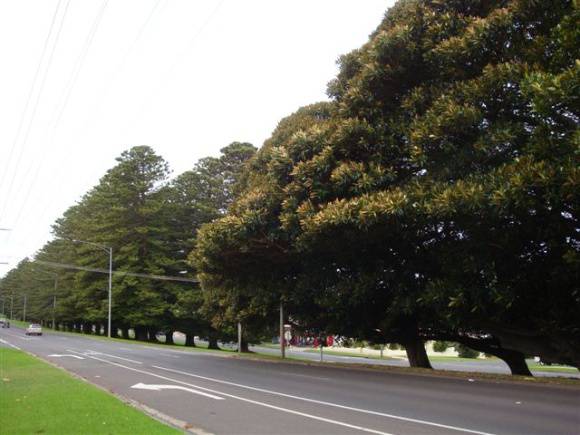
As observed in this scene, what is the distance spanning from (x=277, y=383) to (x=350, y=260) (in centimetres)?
615

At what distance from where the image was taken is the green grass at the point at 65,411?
858 centimetres

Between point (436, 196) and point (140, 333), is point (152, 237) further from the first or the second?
point (436, 196)

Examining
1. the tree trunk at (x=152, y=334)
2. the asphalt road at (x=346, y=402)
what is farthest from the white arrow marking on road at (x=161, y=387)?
the tree trunk at (x=152, y=334)

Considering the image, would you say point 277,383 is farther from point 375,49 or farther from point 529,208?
point 375,49

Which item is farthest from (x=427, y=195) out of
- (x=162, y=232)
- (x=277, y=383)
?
(x=162, y=232)

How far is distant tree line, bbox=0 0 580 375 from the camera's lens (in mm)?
14250

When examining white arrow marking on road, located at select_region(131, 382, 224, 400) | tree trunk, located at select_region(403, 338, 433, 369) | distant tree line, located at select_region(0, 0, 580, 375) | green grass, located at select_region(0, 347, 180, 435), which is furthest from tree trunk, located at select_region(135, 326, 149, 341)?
green grass, located at select_region(0, 347, 180, 435)

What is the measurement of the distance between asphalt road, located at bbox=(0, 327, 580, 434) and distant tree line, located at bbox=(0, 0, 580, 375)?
2.72 m

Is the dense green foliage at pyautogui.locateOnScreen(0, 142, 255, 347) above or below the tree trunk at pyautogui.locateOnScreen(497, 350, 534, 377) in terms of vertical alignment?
above

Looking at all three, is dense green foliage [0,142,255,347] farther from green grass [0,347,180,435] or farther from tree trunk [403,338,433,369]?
green grass [0,347,180,435]

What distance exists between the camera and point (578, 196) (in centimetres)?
1323

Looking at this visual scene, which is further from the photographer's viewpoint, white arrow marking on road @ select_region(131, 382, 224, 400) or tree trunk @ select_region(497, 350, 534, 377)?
tree trunk @ select_region(497, 350, 534, 377)

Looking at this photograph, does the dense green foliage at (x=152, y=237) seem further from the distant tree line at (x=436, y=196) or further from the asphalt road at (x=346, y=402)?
the asphalt road at (x=346, y=402)

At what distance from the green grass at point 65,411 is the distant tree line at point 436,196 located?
7.72 metres
